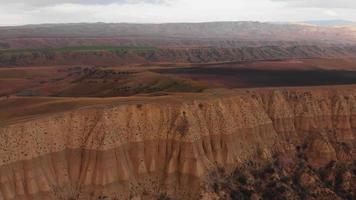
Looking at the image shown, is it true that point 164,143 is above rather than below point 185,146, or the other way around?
above

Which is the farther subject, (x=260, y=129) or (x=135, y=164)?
(x=260, y=129)

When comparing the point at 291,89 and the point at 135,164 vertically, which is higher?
the point at 291,89

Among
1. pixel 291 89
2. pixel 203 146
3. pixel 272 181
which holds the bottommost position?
pixel 272 181

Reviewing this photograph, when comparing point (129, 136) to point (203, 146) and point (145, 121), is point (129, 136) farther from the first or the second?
point (203, 146)

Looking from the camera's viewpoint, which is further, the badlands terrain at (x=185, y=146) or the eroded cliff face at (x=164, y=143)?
the badlands terrain at (x=185, y=146)

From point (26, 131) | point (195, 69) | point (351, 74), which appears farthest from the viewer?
point (195, 69)

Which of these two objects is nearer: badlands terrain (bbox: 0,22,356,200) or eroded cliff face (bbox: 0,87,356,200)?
eroded cliff face (bbox: 0,87,356,200)

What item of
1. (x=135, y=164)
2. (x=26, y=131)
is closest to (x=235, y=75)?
(x=135, y=164)

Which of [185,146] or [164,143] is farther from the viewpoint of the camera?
[164,143]
